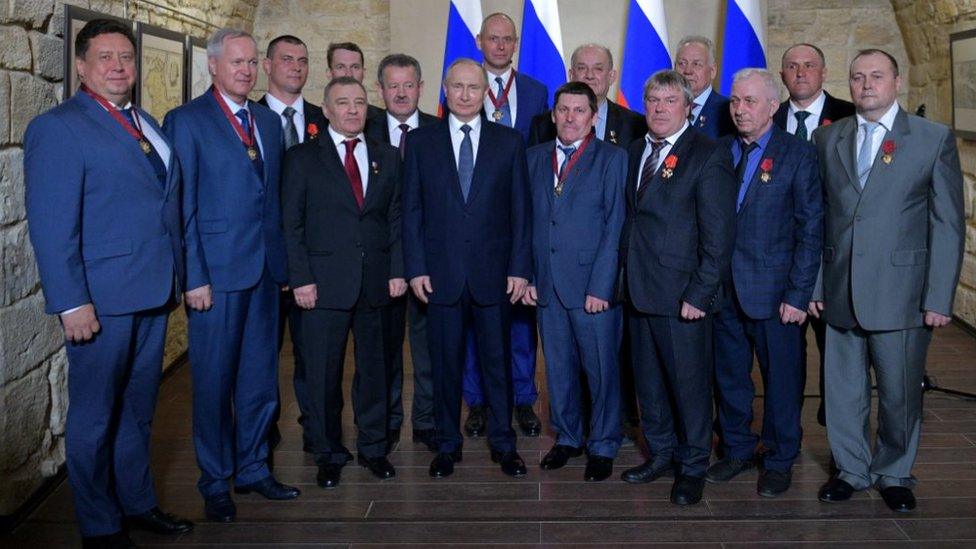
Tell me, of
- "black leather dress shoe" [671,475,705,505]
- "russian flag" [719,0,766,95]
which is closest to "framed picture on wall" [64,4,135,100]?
"black leather dress shoe" [671,475,705,505]

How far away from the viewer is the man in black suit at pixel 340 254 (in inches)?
152

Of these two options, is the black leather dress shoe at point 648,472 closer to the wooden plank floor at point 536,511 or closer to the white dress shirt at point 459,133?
the wooden plank floor at point 536,511

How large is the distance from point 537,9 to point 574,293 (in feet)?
8.00

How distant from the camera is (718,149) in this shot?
371 centimetres

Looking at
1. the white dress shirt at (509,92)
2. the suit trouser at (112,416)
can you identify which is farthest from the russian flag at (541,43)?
the suit trouser at (112,416)

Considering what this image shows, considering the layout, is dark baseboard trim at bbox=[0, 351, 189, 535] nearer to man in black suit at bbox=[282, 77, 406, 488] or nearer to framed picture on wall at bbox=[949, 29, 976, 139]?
man in black suit at bbox=[282, 77, 406, 488]

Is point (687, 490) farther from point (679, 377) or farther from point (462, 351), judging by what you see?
point (462, 351)

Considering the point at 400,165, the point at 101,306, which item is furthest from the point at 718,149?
the point at 101,306

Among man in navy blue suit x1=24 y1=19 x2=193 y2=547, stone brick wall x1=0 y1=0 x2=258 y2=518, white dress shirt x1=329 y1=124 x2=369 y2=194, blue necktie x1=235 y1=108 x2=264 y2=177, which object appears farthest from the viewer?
white dress shirt x1=329 y1=124 x2=369 y2=194

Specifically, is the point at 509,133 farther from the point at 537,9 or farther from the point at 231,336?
the point at 537,9

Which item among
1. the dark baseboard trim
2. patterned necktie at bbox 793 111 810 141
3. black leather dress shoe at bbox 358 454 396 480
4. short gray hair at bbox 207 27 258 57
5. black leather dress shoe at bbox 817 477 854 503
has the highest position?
short gray hair at bbox 207 27 258 57

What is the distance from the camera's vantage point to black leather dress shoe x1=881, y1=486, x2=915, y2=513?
3.67 m

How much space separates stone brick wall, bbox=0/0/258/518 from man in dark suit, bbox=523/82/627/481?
72.4 inches

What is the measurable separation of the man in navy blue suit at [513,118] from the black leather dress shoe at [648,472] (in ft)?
2.48
